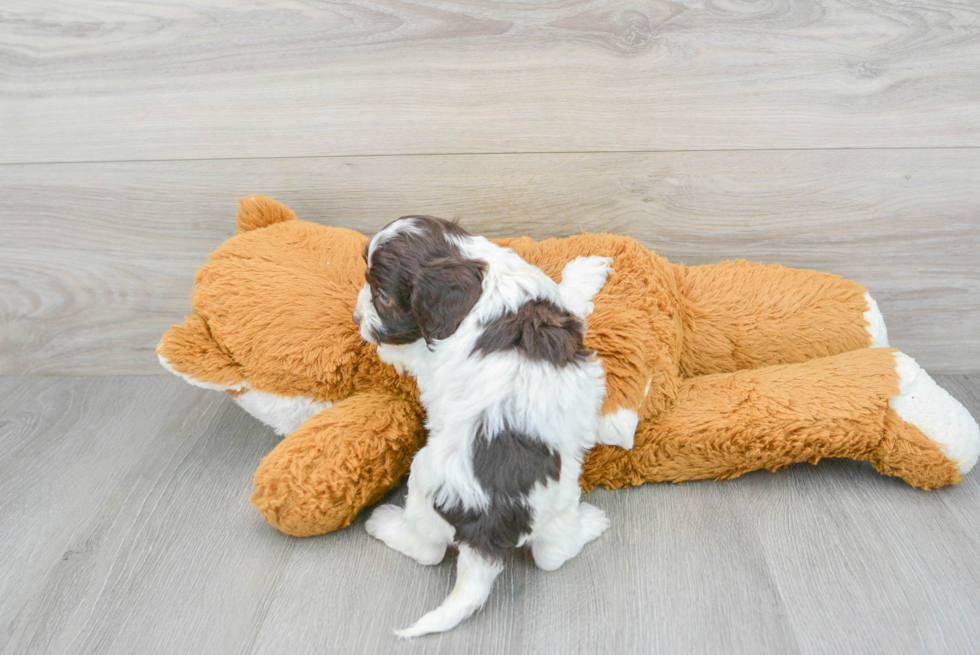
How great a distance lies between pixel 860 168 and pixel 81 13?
74.7 inches

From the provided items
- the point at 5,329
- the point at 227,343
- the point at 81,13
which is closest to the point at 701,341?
the point at 227,343

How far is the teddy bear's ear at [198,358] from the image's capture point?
55.6 inches

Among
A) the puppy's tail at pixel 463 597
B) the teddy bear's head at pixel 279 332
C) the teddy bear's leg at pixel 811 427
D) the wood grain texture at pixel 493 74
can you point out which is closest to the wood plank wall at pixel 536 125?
the wood grain texture at pixel 493 74

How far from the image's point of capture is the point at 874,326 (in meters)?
1.52

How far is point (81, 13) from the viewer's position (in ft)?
5.23

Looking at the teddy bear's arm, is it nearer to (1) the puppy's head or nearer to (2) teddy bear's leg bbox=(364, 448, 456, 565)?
(2) teddy bear's leg bbox=(364, 448, 456, 565)

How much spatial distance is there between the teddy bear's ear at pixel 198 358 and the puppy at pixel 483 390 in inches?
16.1

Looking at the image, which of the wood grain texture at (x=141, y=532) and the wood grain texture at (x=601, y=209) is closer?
the wood grain texture at (x=141, y=532)

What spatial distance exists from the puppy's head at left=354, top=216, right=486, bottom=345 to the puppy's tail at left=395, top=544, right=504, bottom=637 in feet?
1.28

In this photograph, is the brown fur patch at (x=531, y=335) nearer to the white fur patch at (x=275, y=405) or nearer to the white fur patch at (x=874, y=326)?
the white fur patch at (x=275, y=405)

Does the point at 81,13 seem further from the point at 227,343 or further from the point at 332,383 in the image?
the point at 332,383

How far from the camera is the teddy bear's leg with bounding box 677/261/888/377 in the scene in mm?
1489

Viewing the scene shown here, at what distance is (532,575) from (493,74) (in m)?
1.10

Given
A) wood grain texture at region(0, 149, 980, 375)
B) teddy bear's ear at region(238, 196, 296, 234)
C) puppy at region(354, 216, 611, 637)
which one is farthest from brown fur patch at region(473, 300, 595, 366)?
teddy bear's ear at region(238, 196, 296, 234)
